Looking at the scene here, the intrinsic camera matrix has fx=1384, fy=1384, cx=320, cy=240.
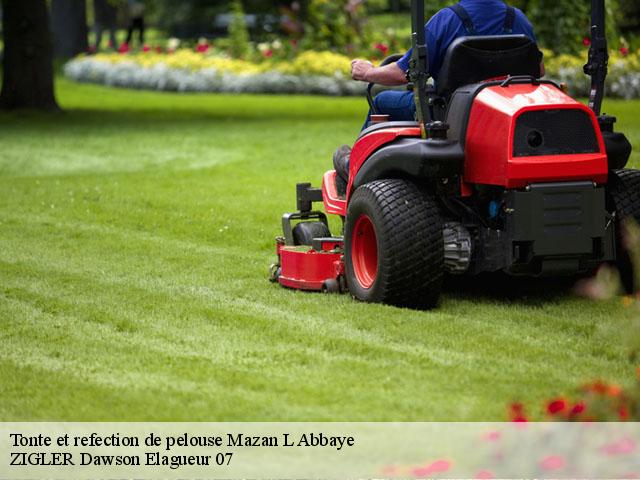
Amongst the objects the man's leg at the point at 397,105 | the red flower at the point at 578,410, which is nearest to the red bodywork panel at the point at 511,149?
the man's leg at the point at 397,105

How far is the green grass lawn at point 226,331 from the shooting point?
5316 mm

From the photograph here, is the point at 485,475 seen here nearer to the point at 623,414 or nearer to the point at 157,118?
the point at 623,414

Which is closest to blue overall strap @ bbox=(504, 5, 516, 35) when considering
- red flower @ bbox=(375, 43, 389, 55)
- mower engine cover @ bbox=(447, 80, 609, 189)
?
mower engine cover @ bbox=(447, 80, 609, 189)

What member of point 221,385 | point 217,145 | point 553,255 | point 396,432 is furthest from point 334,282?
point 217,145

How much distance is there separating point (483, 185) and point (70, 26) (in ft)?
109

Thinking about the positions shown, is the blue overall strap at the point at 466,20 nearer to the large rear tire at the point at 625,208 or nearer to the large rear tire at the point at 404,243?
the large rear tire at the point at 404,243

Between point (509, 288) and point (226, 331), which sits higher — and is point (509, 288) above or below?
below

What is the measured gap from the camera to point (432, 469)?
14.2 feet

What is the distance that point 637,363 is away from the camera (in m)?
5.81

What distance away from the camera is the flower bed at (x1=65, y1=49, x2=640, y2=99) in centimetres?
1962

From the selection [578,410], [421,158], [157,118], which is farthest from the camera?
[157,118]

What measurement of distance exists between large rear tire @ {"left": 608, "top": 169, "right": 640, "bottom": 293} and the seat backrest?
782 millimetres

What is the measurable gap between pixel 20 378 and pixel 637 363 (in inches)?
101

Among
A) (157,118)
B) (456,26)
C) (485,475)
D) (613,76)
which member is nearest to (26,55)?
(157,118)
